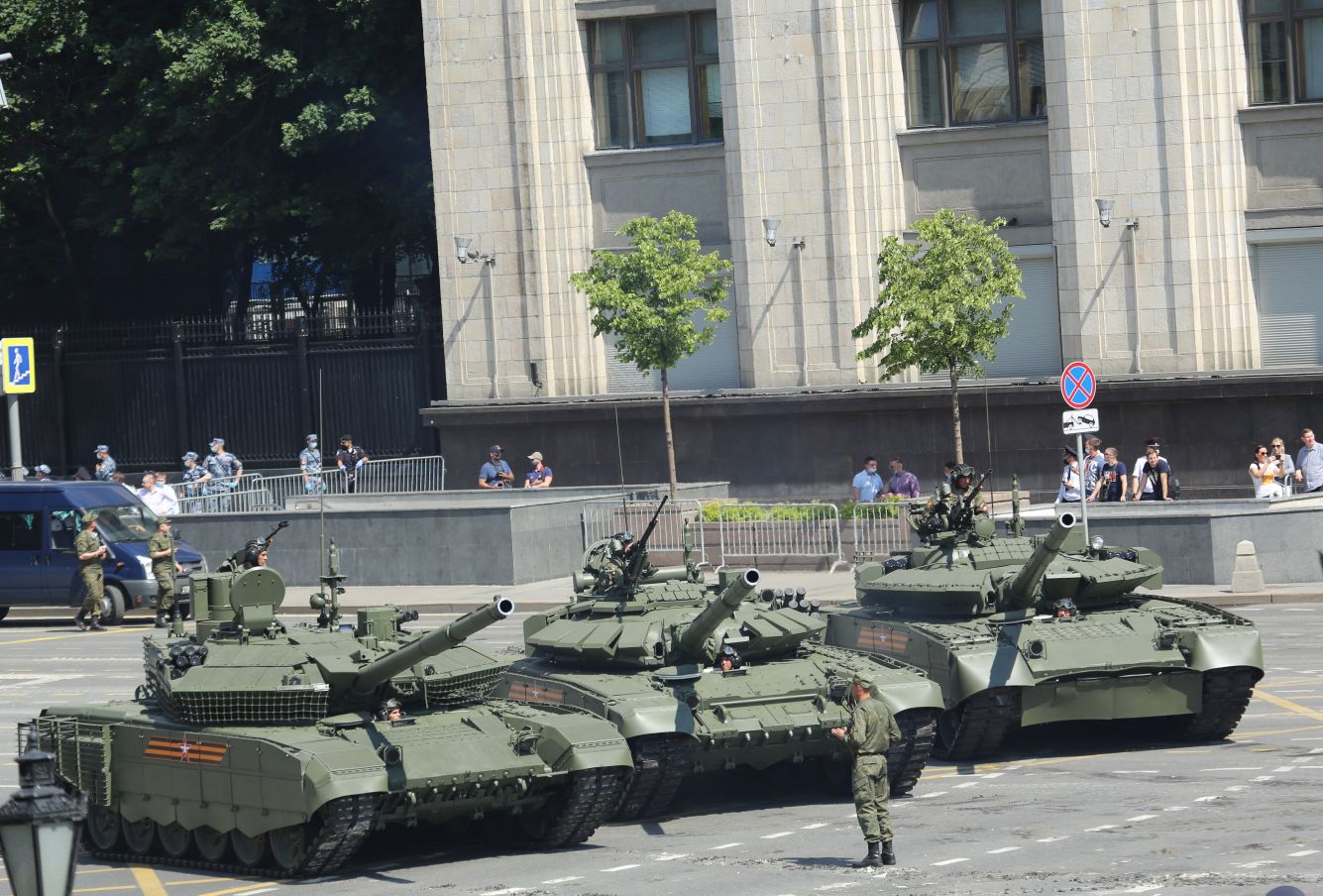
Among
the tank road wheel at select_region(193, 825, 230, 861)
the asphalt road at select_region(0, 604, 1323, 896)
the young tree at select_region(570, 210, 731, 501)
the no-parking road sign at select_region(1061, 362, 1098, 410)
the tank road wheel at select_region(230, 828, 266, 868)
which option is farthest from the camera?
the young tree at select_region(570, 210, 731, 501)

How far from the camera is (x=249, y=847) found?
15.7 m

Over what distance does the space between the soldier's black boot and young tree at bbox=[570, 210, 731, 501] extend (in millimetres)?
21281

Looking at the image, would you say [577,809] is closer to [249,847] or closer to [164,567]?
[249,847]

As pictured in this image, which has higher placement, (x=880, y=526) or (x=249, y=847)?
(x=880, y=526)

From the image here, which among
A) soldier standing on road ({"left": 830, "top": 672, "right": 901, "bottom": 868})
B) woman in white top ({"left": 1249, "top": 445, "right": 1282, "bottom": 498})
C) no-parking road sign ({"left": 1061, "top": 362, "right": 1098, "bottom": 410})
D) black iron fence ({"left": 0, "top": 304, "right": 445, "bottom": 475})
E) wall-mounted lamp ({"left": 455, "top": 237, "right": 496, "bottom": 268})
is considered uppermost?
wall-mounted lamp ({"left": 455, "top": 237, "right": 496, "bottom": 268})

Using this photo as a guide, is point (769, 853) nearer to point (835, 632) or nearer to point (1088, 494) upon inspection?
point (835, 632)

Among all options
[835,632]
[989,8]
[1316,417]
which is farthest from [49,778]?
[989,8]

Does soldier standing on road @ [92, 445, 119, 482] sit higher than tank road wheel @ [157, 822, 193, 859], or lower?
higher

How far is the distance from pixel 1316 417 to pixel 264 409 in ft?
70.5

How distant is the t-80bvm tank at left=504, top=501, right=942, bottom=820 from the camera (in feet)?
55.2

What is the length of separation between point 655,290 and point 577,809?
2085cm

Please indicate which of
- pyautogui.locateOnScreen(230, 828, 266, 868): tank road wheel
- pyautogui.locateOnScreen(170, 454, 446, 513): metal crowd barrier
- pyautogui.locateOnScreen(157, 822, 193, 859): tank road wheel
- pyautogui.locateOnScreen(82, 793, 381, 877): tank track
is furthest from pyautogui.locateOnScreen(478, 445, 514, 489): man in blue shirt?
pyautogui.locateOnScreen(82, 793, 381, 877): tank track

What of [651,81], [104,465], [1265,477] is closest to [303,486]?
[104,465]

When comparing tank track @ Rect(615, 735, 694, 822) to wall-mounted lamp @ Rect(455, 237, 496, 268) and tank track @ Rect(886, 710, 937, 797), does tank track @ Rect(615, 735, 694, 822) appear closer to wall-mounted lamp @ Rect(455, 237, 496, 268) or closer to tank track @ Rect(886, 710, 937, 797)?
tank track @ Rect(886, 710, 937, 797)
